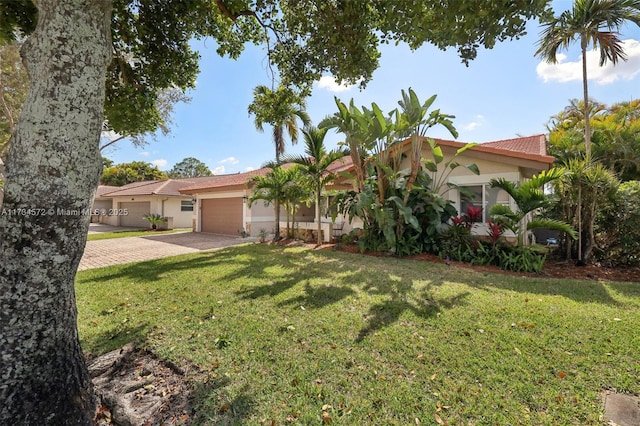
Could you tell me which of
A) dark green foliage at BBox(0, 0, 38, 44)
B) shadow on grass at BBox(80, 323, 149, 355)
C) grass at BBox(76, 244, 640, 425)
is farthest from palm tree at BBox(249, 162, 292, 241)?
shadow on grass at BBox(80, 323, 149, 355)

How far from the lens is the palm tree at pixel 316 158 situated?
1080 centimetres

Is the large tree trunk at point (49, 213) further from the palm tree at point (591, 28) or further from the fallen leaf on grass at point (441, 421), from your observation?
the palm tree at point (591, 28)

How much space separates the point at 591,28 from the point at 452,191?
25.7 feet

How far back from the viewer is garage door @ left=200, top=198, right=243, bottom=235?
1708cm

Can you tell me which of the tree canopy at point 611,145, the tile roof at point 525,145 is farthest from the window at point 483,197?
the tree canopy at point 611,145

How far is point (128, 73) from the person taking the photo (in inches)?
226

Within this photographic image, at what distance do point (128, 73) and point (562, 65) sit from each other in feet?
51.9

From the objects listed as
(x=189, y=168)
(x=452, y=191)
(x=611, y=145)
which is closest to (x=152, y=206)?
(x=452, y=191)

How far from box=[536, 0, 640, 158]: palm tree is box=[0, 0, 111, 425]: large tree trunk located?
43.0ft

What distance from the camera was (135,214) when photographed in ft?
81.4

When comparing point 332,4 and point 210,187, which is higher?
point 332,4

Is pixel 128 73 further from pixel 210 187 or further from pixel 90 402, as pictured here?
pixel 210 187

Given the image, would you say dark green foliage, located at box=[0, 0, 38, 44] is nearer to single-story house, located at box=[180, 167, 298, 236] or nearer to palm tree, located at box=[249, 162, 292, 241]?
palm tree, located at box=[249, 162, 292, 241]

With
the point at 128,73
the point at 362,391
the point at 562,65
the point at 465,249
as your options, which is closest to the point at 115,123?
the point at 128,73
